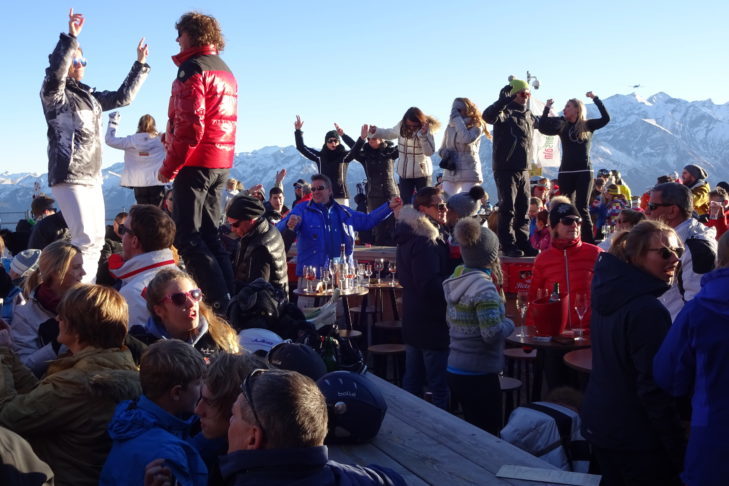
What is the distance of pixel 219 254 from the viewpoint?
563 centimetres

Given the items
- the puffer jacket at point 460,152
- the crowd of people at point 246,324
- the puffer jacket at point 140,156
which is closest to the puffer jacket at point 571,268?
the crowd of people at point 246,324

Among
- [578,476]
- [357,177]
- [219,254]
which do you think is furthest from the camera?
[357,177]

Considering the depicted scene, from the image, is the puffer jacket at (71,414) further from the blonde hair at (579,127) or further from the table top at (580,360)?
the blonde hair at (579,127)

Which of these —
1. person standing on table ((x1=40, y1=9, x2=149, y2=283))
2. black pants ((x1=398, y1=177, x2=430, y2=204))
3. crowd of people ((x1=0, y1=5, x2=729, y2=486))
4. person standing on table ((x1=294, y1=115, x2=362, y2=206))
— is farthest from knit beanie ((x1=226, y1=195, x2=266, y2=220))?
person standing on table ((x1=294, y1=115, x2=362, y2=206))

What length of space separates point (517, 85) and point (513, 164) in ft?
3.12

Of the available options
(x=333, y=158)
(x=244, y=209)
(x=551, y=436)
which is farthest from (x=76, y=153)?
(x=333, y=158)

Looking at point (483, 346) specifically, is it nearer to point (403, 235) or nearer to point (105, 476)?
point (403, 235)

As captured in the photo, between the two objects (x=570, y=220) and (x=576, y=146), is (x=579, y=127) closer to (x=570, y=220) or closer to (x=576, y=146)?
(x=576, y=146)

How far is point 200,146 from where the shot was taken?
5414 millimetres

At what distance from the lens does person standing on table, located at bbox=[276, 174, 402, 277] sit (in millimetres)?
8055

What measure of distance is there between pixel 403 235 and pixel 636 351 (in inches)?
117

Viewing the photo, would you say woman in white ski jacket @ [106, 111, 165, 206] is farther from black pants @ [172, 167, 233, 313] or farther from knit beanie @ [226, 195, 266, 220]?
black pants @ [172, 167, 233, 313]

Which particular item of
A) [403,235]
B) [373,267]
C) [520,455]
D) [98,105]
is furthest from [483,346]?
[373,267]

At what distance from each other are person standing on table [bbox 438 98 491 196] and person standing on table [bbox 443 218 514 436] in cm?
477
